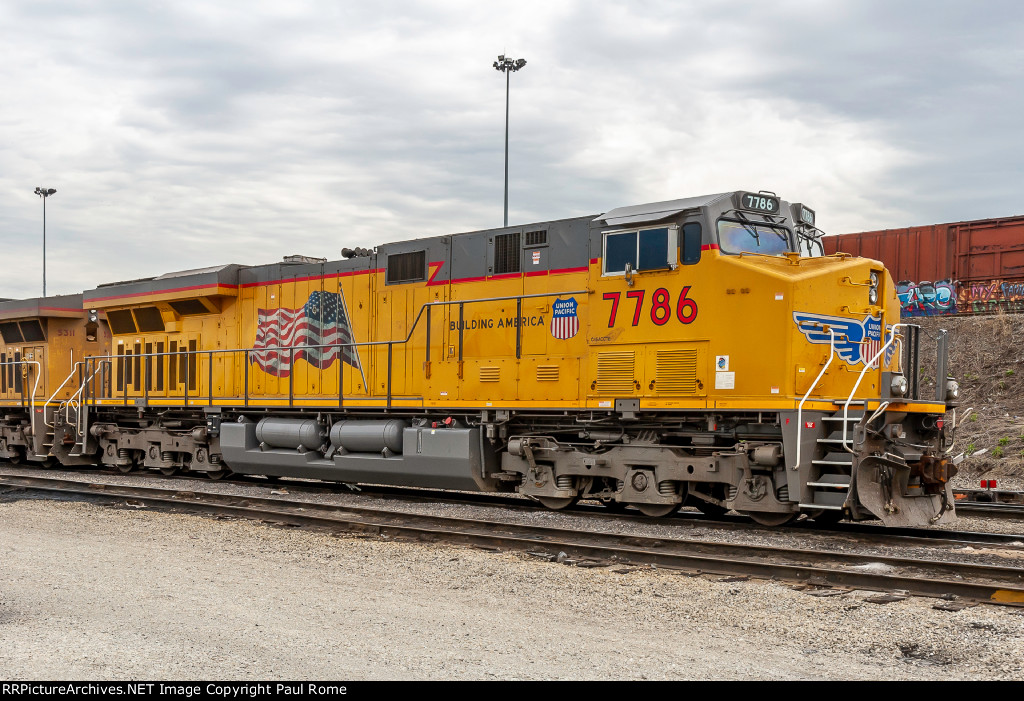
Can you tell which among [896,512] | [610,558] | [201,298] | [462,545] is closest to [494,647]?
[610,558]

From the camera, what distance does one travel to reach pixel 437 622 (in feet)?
19.6

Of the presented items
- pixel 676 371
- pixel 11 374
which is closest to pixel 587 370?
pixel 676 371

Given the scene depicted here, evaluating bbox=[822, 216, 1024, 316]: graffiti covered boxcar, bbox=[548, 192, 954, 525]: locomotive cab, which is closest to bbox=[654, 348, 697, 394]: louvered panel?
bbox=[548, 192, 954, 525]: locomotive cab

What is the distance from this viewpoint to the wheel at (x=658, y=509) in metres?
10.5

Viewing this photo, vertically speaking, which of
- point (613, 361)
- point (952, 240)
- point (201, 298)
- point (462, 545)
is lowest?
point (462, 545)

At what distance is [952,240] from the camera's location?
2470cm

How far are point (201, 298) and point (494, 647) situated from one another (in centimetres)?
1231

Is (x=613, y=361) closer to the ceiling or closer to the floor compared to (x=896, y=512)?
closer to the ceiling

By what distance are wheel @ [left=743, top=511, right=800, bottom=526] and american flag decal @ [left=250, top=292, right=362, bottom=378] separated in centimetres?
652

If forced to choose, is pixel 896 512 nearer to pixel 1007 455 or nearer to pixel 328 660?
pixel 328 660

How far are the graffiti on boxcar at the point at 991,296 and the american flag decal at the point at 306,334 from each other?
17743 mm

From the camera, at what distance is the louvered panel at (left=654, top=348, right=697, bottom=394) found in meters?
10.2

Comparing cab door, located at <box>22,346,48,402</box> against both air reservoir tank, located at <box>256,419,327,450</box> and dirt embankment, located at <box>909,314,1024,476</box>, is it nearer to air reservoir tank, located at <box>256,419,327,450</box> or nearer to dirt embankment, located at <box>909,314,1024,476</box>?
air reservoir tank, located at <box>256,419,327,450</box>

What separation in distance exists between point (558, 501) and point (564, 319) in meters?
2.24
